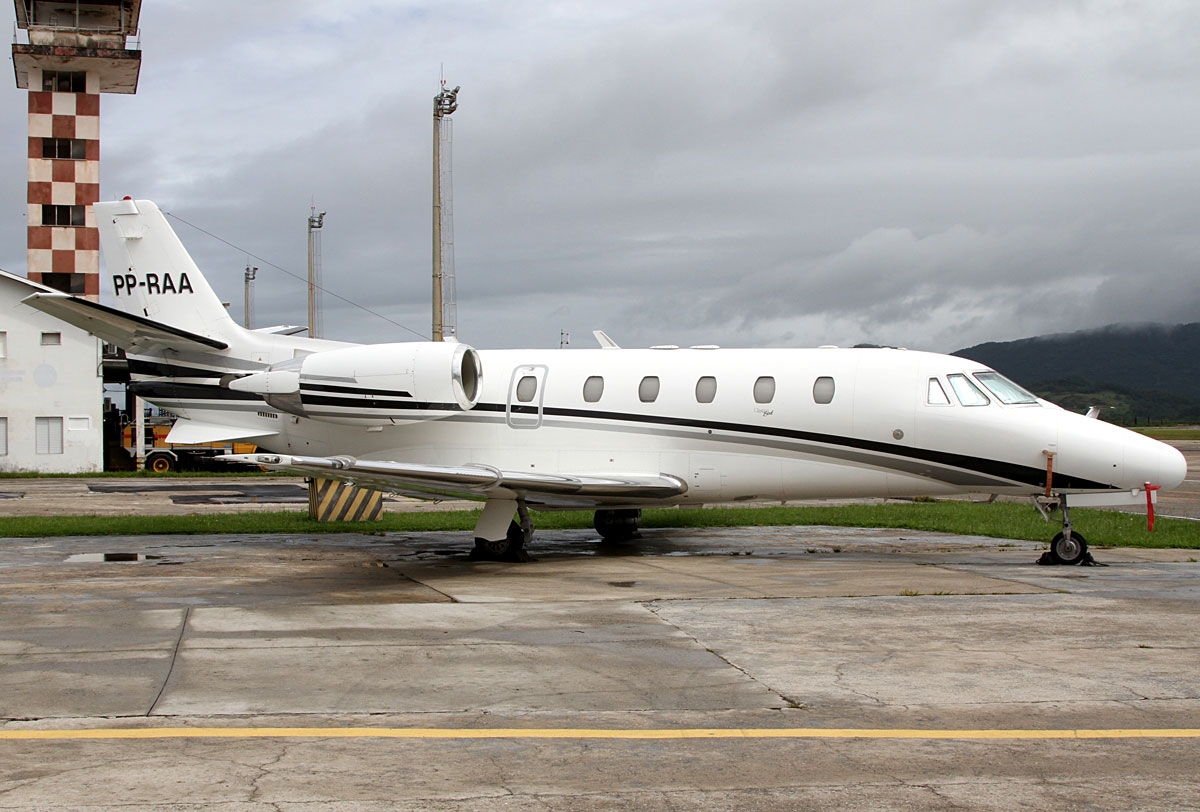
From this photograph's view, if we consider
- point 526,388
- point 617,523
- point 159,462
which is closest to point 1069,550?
point 617,523

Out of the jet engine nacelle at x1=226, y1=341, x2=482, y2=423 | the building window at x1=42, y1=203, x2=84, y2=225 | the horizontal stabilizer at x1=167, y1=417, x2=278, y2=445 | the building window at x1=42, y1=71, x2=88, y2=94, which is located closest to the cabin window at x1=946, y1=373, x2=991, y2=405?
the jet engine nacelle at x1=226, y1=341, x2=482, y2=423

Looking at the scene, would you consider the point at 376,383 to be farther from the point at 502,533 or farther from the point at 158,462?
the point at 158,462

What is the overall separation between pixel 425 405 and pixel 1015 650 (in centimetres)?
983

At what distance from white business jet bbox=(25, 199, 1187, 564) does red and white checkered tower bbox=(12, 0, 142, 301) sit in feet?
87.6

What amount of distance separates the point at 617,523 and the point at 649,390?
3.28 m

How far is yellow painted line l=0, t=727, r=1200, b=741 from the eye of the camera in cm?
662

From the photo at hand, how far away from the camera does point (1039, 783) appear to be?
226 inches

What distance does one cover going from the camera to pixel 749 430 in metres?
16.6

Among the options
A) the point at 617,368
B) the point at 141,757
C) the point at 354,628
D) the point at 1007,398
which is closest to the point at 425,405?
the point at 617,368

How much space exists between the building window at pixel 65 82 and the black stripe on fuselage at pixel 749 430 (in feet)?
103

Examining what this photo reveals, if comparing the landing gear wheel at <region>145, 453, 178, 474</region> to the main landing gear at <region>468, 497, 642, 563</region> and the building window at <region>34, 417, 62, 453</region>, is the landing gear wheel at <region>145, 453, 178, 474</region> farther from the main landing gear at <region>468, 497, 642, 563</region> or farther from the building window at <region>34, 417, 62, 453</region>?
the main landing gear at <region>468, 497, 642, 563</region>

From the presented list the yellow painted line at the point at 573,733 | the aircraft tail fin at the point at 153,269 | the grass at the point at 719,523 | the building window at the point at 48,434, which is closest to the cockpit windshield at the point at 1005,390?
the grass at the point at 719,523

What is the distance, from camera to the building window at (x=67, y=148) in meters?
43.7

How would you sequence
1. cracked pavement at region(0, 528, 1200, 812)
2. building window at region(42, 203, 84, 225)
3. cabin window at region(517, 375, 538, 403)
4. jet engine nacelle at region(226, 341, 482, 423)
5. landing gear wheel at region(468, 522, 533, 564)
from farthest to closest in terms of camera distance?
building window at region(42, 203, 84, 225) < cabin window at region(517, 375, 538, 403) < landing gear wheel at region(468, 522, 533, 564) < jet engine nacelle at region(226, 341, 482, 423) < cracked pavement at region(0, 528, 1200, 812)
